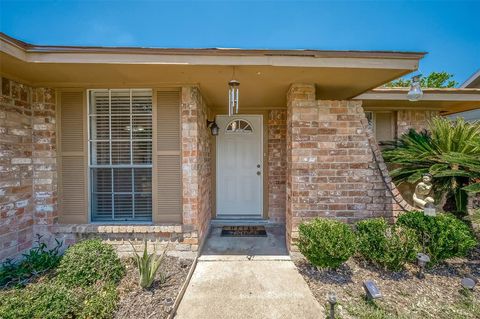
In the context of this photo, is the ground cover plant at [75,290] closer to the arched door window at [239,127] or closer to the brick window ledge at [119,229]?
the brick window ledge at [119,229]

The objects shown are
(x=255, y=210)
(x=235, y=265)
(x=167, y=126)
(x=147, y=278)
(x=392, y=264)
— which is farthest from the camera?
(x=255, y=210)

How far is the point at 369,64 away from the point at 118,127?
3393mm

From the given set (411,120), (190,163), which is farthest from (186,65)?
(411,120)

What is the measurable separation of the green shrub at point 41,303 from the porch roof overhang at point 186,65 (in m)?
2.33

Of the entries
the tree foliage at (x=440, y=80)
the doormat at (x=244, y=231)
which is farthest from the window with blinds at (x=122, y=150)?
the tree foliage at (x=440, y=80)

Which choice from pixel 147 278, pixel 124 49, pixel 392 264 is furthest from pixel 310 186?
pixel 124 49

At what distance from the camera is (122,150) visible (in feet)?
10.6

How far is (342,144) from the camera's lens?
3.08 metres

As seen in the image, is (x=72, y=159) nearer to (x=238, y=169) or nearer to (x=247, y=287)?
(x=238, y=169)

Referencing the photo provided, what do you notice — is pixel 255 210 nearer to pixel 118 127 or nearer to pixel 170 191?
pixel 170 191

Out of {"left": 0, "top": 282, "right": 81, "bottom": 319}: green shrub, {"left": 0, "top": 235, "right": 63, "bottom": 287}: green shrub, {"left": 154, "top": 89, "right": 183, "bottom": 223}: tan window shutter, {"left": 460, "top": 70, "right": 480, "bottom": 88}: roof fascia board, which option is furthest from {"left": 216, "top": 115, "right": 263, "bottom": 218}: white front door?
{"left": 460, "top": 70, "right": 480, "bottom": 88}: roof fascia board

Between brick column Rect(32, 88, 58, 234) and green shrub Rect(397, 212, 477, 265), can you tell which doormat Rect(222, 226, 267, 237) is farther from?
brick column Rect(32, 88, 58, 234)

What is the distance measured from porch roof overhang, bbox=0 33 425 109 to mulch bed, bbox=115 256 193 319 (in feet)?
7.89

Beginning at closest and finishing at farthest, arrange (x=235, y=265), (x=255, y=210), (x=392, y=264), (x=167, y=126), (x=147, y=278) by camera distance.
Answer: (x=147, y=278), (x=392, y=264), (x=235, y=265), (x=167, y=126), (x=255, y=210)
